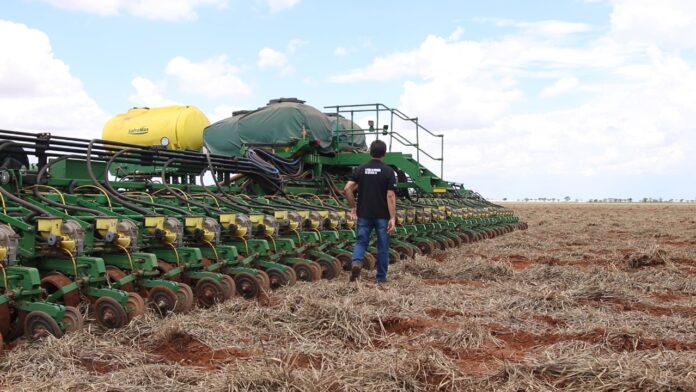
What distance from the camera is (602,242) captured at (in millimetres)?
14867

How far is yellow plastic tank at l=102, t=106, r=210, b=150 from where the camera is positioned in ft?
46.4

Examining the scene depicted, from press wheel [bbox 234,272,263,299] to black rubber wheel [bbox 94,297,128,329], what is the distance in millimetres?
1744

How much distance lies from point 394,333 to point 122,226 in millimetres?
2781

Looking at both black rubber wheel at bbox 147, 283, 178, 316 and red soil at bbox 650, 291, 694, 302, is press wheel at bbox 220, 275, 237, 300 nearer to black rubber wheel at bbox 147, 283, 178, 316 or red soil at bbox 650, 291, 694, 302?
black rubber wheel at bbox 147, 283, 178, 316

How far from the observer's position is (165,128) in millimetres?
14117

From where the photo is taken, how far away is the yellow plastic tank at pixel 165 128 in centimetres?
1413

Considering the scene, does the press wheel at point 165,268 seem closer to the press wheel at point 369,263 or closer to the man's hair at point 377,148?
the man's hair at point 377,148

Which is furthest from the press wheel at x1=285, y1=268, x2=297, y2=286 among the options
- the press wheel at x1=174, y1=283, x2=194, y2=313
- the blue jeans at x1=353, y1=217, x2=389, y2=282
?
the press wheel at x1=174, y1=283, x2=194, y2=313

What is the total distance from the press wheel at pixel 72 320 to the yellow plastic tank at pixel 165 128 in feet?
29.0

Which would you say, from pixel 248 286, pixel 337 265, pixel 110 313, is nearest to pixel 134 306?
pixel 110 313

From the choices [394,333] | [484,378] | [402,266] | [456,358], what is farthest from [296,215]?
[484,378]

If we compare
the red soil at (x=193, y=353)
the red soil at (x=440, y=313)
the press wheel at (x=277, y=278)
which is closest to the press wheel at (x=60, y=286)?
the red soil at (x=193, y=353)

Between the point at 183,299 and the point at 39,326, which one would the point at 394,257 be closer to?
the point at 183,299

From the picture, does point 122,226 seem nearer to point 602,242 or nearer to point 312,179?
point 312,179
